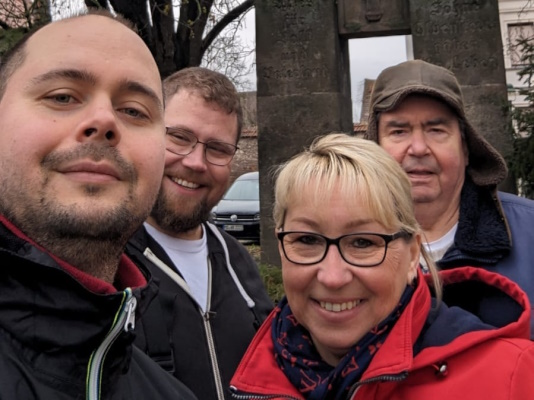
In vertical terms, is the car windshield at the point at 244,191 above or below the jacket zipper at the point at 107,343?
above

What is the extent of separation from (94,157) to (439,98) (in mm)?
1440

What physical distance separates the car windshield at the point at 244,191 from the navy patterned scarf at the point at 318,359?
9.99 meters

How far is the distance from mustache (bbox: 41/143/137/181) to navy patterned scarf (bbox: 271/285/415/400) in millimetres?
715

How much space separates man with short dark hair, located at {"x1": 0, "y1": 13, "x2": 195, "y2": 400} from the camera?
115cm

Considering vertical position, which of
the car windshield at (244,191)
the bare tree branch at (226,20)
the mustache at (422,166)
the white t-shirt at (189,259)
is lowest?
the white t-shirt at (189,259)

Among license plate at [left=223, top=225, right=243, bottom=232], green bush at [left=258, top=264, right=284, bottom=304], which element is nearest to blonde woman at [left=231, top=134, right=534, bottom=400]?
green bush at [left=258, top=264, right=284, bottom=304]

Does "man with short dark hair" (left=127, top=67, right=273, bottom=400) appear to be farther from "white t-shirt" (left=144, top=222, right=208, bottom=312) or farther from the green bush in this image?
the green bush

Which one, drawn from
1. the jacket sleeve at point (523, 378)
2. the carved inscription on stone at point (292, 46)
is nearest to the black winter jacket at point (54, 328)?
the jacket sleeve at point (523, 378)

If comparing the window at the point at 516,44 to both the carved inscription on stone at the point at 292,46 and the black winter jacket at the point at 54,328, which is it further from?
the black winter jacket at the point at 54,328

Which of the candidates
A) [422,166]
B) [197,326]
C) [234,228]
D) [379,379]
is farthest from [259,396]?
[234,228]

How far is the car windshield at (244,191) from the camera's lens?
1191cm

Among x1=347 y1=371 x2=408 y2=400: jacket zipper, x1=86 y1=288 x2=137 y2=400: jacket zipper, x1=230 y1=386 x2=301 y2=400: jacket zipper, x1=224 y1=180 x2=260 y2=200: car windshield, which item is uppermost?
x1=224 y1=180 x2=260 y2=200: car windshield

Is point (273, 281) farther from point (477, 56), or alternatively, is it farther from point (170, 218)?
point (170, 218)

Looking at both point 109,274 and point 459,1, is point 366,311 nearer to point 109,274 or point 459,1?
point 109,274
